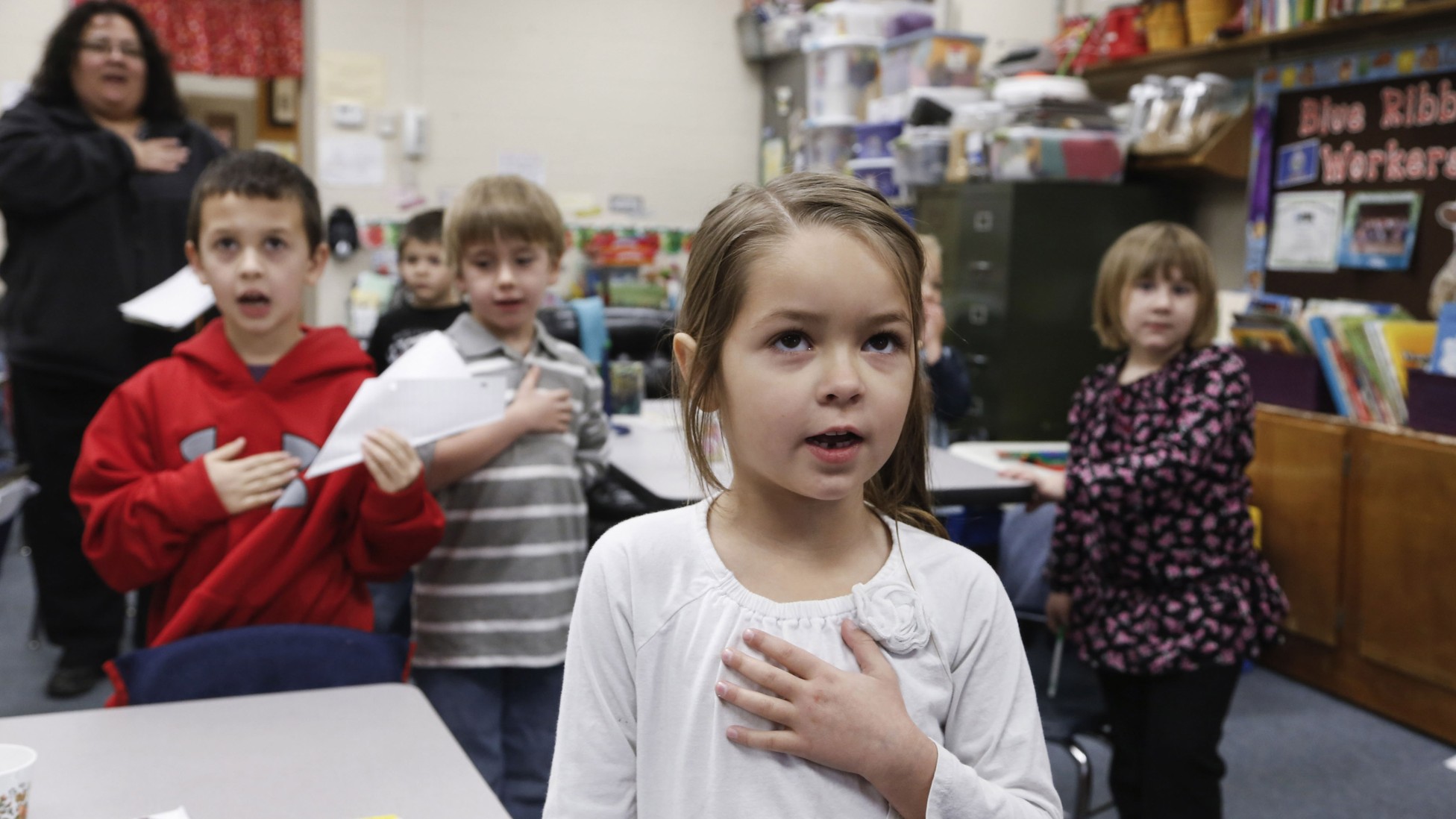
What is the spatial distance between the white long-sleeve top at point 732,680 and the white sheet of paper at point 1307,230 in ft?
10.4

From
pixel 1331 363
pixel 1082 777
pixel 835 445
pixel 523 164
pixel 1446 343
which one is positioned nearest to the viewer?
pixel 835 445

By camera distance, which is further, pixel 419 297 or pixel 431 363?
pixel 419 297

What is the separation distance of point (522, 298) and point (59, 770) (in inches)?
41.2

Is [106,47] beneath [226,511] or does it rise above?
above

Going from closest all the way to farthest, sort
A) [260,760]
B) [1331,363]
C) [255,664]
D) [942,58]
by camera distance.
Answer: [260,760] → [255,664] → [1331,363] → [942,58]

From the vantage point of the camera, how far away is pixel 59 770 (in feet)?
3.38

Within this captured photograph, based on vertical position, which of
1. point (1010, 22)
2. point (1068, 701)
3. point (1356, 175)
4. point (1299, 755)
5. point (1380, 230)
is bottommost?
point (1299, 755)

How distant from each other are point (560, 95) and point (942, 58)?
231 centimetres

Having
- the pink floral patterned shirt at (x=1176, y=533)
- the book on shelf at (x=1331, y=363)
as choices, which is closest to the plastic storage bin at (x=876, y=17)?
the book on shelf at (x=1331, y=363)

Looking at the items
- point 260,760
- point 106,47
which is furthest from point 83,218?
point 260,760

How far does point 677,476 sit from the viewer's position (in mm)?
2250

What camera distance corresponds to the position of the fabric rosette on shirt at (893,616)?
0.83 meters

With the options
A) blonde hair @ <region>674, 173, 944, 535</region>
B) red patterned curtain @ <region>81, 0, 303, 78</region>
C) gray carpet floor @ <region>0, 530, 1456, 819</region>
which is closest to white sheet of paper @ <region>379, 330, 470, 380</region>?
blonde hair @ <region>674, 173, 944, 535</region>

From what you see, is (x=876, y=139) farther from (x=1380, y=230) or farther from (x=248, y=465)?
(x=248, y=465)
